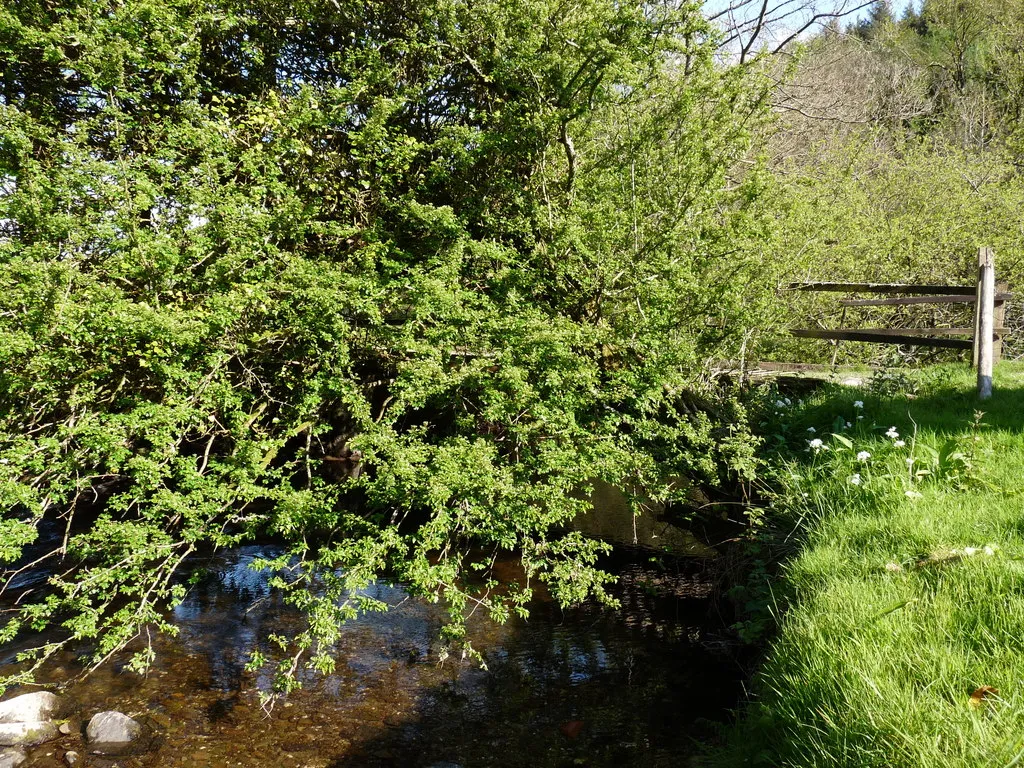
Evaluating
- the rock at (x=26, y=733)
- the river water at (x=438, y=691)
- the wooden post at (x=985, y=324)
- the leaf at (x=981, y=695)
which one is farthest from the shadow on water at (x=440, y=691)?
the wooden post at (x=985, y=324)

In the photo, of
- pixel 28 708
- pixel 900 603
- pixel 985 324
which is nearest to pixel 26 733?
pixel 28 708

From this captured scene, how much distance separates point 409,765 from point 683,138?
6653 millimetres

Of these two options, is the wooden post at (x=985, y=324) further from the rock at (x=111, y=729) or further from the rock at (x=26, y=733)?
the rock at (x=26, y=733)

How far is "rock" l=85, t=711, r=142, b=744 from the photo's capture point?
5.59 m

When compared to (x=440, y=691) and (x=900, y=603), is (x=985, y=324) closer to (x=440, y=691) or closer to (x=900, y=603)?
(x=900, y=603)

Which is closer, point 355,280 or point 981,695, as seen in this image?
point 981,695

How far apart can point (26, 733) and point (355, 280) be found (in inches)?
184

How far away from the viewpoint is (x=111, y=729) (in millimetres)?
5645

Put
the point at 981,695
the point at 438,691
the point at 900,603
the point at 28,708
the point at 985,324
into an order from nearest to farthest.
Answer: the point at 981,695, the point at 900,603, the point at 28,708, the point at 438,691, the point at 985,324

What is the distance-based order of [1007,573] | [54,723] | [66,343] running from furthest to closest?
[54,723] → [66,343] → [1007,573]

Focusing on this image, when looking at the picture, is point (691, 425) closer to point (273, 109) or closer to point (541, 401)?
point (541, 401)

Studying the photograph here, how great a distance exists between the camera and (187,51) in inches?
241

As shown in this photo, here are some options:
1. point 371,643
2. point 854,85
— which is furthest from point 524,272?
point 854,85

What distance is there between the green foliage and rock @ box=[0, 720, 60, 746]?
0.70m
